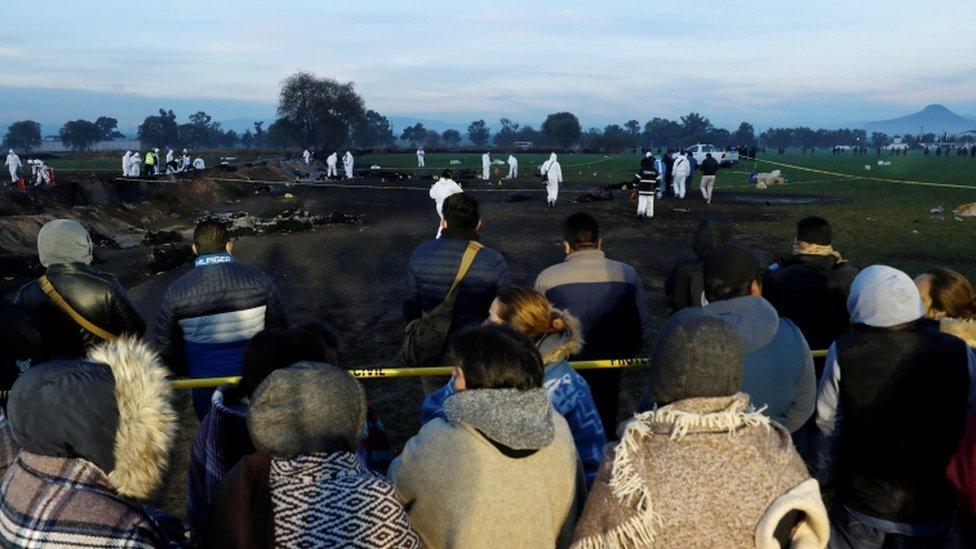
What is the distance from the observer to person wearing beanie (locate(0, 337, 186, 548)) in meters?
2.08

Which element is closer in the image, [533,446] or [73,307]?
[533,446]

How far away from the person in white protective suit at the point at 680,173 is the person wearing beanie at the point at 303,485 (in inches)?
999

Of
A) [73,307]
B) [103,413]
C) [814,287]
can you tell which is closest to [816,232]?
[814,287]

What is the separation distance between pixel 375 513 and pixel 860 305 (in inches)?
93.6

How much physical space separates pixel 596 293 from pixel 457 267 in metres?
0.92

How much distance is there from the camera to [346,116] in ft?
317

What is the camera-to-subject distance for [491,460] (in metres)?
2.21

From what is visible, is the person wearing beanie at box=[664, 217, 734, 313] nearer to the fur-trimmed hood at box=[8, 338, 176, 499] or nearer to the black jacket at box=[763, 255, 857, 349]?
the black jacket at box=[763, 255, 857, 349]

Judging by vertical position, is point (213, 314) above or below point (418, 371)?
above

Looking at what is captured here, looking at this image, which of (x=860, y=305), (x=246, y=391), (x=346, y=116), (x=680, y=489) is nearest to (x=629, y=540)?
(x=680, y=489)

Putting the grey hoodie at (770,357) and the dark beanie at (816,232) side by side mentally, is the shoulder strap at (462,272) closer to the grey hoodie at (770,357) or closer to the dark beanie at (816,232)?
the grey hoodie at (770,357)

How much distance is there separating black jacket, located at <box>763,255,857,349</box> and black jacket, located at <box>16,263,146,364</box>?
429 centimetres

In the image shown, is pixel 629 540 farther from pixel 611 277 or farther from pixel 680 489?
pixel 611 277

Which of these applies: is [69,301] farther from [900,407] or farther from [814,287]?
[814,287]
